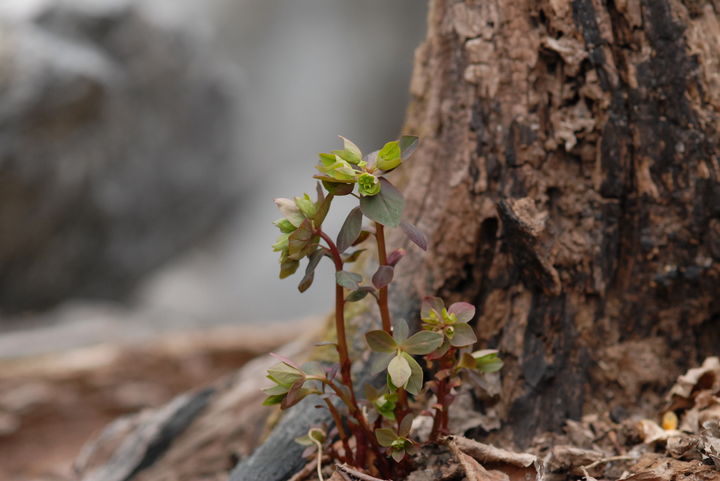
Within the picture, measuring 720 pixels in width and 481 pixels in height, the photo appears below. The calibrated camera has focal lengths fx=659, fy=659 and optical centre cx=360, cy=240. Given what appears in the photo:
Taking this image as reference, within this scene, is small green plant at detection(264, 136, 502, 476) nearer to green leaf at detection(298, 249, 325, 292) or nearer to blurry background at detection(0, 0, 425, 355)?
green leaf at detection(298, 249, 325, 292)

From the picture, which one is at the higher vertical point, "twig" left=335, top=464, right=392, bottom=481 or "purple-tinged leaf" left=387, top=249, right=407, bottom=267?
"purple-tinged leaf" left=387, top=249, right=407, bottom=267

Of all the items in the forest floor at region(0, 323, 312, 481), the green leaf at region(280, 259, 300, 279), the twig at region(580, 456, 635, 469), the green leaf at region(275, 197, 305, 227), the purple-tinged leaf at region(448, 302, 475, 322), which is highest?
the green leaf at region(275, 197, 305, 227)

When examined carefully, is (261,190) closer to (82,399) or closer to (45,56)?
(45,56)

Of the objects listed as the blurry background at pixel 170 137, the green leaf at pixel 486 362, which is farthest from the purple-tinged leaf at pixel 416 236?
the blurry background at pixel 170 137

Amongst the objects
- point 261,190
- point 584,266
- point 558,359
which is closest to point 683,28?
point 584,266

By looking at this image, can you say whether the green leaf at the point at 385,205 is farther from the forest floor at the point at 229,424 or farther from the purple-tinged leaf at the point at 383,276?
the forest floor at the point at 229,424

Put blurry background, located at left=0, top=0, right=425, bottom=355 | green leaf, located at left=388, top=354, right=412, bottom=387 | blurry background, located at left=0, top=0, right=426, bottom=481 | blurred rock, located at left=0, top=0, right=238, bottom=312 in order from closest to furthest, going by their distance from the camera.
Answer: green leaf, located at left=388, top=354, right=412, bottom=387, blurry background, located at left=0, top=0, right=426, bottom=481, blurred rock, located at left=0, top=0, right=238, bottom=312, blurry background, located at left=0, top=0, right=425, bottom=355

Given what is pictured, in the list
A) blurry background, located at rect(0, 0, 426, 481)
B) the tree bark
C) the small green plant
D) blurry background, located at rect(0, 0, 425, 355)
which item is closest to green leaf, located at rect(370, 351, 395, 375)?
the small green plant
